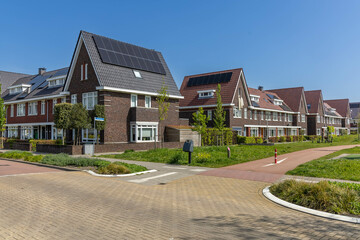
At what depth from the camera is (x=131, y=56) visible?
31.7m

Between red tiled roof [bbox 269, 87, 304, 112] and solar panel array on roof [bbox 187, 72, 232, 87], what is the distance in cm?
2103

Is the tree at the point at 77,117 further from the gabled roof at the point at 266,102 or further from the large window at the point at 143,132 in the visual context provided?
the gabled roof at the point at 266,102

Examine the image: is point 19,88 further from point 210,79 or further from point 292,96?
point 292,96

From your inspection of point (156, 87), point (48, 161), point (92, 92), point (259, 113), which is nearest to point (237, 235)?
point (48, 161)

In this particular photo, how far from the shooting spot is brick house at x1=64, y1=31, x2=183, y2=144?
27.1 metres

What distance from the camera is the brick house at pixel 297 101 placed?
55.9 metres

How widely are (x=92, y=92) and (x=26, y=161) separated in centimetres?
1174

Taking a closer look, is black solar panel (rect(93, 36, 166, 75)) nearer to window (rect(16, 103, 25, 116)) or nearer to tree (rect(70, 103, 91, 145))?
tree (rect(70, 103, 91, 145))

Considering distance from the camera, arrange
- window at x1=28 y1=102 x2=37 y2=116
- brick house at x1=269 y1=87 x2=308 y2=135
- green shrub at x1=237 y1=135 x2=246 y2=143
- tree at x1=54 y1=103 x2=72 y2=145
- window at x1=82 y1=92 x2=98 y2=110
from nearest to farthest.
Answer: tree at x1=54 y1=103 x2=72 y2=145 < window at x1=82 y1=92 x2=98 y2=110 < window at x1=28 y1=102 x2=37 y2=116 < green shrub at x1=237 y1=135 x2=246 y2=143 < brick house at x1=269 y1=87 x2=308 y2=135

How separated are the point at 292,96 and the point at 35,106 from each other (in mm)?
44830

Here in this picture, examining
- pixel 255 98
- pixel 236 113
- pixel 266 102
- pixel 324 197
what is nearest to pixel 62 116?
pixel 324 197

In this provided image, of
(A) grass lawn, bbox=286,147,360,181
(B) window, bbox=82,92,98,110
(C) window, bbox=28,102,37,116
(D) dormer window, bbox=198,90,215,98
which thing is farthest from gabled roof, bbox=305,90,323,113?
(C) window, bbox=28,102,37,116

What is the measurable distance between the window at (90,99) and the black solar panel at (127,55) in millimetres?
3393

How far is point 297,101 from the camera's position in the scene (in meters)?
56.0
